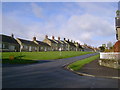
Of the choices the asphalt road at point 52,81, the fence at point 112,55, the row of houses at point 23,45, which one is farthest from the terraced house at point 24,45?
the asphalt road at point 52,81

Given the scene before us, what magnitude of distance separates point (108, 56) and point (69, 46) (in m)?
81.9

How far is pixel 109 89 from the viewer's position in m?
6.61

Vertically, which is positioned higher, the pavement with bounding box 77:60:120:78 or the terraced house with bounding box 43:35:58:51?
the terraced house with bounding box 43:35:58:51

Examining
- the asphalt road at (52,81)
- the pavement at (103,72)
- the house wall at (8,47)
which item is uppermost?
the house wall at (8,47)

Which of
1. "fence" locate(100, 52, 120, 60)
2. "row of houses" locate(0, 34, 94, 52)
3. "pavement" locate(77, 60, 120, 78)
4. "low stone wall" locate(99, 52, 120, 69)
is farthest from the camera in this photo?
"row of houses" locate(0, 34, 94, 52)

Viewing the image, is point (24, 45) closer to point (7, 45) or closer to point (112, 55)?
point (7, 45)

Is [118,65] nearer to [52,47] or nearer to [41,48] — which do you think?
[41,48]

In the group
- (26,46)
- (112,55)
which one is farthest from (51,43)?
(112,55)

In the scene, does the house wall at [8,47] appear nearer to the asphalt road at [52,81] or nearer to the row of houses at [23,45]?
the row of houses at [23,45]

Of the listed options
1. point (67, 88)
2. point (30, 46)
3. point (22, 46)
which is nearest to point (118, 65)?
point (67, 88)

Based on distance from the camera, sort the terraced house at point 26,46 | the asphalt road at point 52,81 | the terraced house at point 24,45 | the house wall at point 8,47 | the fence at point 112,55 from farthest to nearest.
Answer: the terraced house at point 26,46 < the terraced house at point 24,45 < the house wall at point 8,47 < the fence at point 112,55 < the asphalt road at point 52,81

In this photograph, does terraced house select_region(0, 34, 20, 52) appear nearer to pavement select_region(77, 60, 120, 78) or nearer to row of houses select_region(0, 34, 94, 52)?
row of houses select_region(0, 34, 94, 52)

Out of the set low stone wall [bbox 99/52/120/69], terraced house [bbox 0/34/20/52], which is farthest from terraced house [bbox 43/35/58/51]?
low stone wall [bbox 99/52/120/69]

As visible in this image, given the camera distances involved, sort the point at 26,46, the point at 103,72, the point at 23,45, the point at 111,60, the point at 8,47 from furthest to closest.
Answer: the point at 26,46
the point at 23,45
the point at 8,47
the point at 111,60
the point at 103,72
